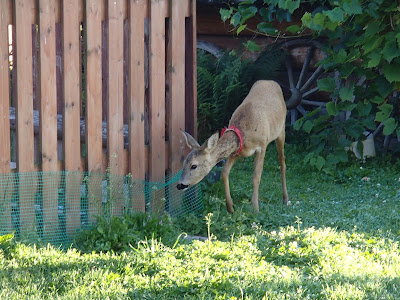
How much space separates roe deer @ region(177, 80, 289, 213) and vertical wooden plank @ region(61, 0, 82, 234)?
1.29 m

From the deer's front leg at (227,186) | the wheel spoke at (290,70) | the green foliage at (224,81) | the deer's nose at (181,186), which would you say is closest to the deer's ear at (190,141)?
the deer's nose at (181,186)

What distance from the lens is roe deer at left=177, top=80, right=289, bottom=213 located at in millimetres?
7465

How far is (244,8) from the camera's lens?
33.6 feet

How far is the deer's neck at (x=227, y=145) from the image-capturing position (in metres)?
7.75

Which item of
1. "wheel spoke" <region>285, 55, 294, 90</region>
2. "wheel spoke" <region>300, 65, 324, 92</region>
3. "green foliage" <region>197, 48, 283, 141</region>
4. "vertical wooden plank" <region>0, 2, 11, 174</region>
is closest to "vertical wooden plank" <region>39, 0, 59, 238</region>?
"vertical wooden plank" <region>0, 2, 11, 174</region>

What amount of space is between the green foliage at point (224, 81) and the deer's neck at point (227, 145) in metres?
3.66

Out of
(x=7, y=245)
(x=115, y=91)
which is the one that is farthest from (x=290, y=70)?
(x=7, y=245)

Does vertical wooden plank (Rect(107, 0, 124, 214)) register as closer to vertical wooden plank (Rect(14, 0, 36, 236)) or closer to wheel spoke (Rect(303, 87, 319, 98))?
vertical wooden plank (Rect(14, 0, 36, 236))

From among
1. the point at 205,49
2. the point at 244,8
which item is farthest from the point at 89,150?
the point at 205,49

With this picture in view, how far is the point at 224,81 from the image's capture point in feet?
39.4

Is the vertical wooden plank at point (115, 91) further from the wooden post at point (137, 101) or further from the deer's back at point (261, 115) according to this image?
the deer's back at point (261, 115)

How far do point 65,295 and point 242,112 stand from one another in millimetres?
4311

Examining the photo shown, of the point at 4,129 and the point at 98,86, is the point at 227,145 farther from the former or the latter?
the point at 4,129

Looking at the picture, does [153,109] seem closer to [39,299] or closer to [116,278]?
[116,278]
